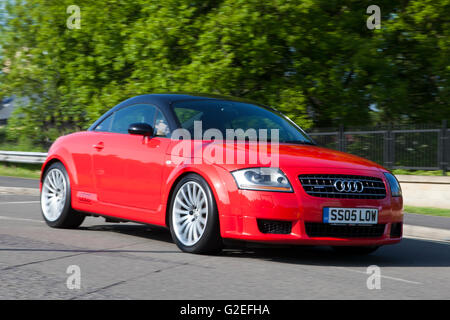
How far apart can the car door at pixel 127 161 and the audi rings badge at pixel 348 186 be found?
184 cm

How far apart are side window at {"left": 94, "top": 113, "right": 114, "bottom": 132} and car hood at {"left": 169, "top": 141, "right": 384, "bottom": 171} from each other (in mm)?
1577

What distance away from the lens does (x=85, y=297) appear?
16.0 feet

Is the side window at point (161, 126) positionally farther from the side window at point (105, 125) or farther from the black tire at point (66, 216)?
the black tire at point (66, 216)

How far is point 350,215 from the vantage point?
6.52 metres

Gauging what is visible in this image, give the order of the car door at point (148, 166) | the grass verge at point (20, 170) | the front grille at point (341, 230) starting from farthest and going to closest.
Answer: the grass verge at point (20, 170) < the car door at point (148, 166) < the front grille at point (341, 230)

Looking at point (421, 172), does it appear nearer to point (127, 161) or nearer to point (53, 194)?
point (53, 194)

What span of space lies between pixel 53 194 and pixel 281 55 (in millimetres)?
12852

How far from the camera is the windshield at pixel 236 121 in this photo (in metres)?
7.48

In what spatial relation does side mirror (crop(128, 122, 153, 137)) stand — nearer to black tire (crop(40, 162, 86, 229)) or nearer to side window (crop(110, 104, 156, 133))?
side window (crop(110, 104, 156, 133))

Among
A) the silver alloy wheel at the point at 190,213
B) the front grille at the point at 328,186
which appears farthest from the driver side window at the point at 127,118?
the front grille at the point at 328,186

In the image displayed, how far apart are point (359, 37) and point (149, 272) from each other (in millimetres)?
16499

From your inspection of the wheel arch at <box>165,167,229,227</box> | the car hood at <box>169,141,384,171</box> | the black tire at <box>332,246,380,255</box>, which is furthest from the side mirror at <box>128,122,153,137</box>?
the black tire at <box>332,246,380,255</box>
